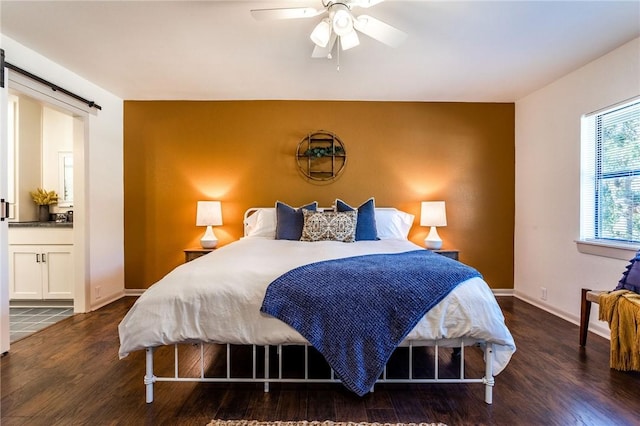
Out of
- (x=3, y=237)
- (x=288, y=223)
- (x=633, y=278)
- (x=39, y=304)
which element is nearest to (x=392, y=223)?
(x=288, y=223)

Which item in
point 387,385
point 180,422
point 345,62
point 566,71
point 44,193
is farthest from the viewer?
point 44,193

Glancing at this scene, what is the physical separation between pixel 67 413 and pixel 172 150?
303 centimetres

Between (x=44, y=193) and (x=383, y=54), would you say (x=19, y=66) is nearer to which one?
(x=44, y=193)

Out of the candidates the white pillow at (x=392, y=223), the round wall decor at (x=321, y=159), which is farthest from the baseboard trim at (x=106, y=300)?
the white pillow at (x=392, y=223)

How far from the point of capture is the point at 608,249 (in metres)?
2.72

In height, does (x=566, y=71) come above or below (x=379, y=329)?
above

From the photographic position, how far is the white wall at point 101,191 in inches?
132

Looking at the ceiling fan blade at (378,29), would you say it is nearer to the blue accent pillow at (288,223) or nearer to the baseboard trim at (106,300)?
the blue accent pillow at (288,223)

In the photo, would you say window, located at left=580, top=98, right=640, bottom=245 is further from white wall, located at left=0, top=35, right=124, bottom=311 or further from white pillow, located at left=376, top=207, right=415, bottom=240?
white wall, located at left=0, top=35, right=124, bottom=311

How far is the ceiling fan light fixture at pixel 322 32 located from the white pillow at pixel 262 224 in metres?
1.99

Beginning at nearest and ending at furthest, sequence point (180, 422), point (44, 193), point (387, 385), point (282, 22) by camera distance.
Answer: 1. point (180, 422)
2. point (387, 385)
3. point (282, 22)
4. point (44, 193)

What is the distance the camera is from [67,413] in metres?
1.70

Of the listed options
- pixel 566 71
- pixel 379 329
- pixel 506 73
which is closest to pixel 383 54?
pixel 506 73

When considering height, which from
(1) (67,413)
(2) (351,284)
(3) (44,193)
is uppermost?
(3) (44,193)
